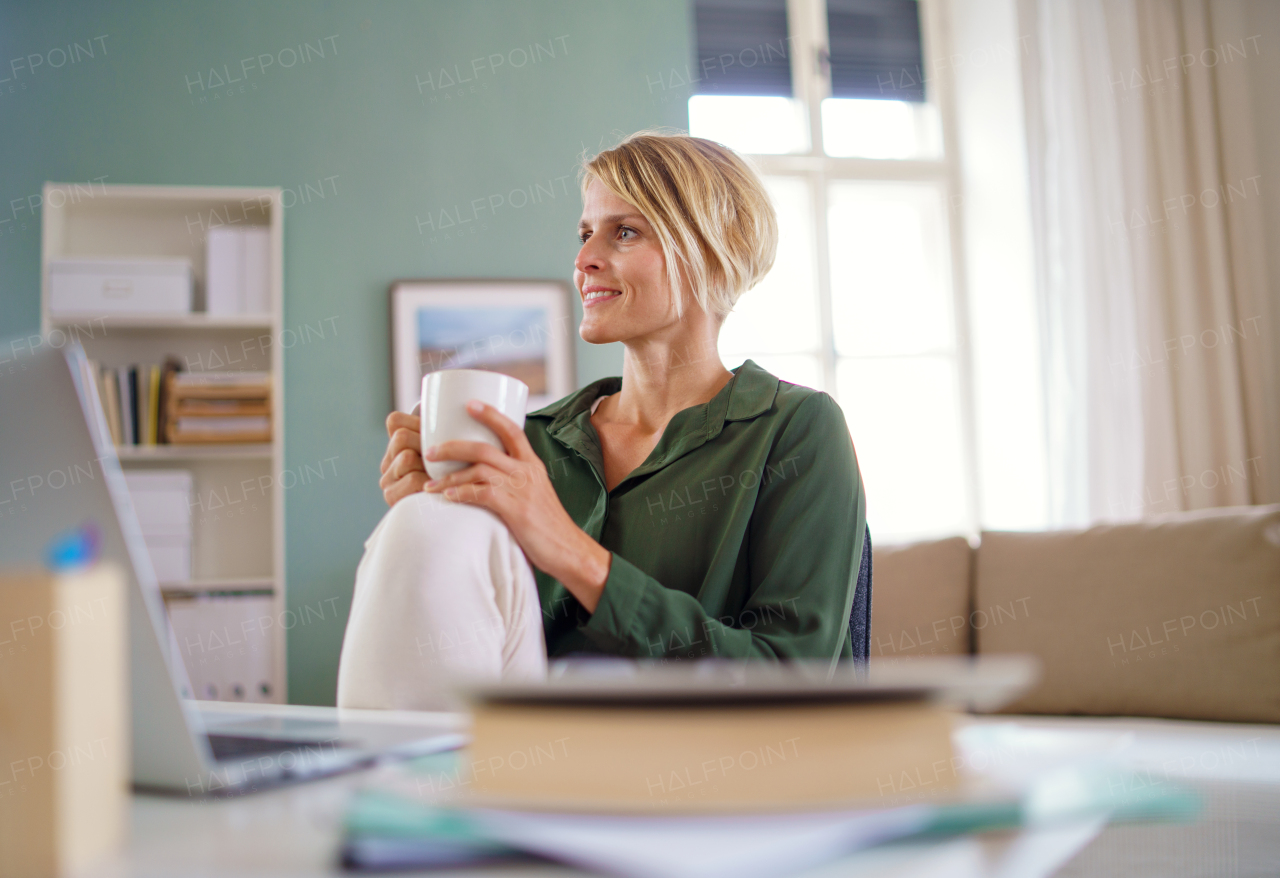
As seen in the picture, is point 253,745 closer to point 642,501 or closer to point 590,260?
point 642,501

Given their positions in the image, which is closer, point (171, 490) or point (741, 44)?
point (171, 490)

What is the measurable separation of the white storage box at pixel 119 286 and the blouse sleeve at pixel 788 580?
2.63 m

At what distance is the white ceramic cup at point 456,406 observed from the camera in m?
0.88

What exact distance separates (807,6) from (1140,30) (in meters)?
1.33

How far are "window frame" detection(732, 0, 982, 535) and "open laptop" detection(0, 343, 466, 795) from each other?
3801mm

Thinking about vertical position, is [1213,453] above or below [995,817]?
above

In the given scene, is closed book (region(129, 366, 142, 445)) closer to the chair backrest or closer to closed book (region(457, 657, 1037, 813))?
the chair backrest

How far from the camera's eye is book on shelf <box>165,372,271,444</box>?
120 inches

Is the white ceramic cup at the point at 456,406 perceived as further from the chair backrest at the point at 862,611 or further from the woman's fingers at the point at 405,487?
the chair backrest at the point at 862,611

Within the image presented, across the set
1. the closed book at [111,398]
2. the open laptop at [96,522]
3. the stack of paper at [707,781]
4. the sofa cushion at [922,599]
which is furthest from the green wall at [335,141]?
the stack of paper at [707,781]

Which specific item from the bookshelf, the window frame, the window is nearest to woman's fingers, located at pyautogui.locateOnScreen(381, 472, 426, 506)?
the bookshelf

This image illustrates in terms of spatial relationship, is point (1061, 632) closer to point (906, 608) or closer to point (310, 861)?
point (906, 608)

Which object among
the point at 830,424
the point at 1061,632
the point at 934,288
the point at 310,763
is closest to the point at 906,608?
the point at 1061,632

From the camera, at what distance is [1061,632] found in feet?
8.00
